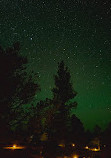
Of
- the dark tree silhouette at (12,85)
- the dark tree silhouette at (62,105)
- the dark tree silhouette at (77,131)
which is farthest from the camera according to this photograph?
the dark tree silhouette at (77,131)

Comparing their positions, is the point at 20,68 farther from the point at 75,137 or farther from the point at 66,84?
the point at 75,137

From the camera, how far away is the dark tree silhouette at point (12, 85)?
49.4ft

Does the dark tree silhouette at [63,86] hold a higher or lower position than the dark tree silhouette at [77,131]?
higher

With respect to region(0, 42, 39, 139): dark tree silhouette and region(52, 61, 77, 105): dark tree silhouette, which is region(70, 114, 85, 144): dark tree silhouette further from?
region(0, 42, 39, 139): dark tree silhouette

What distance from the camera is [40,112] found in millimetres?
15430

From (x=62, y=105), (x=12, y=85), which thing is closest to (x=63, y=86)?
(x=62, y=105)

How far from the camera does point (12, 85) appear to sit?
50.4ft

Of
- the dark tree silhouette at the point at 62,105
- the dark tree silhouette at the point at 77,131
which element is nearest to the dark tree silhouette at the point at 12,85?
the dark tree silhouette at the point at 62,105

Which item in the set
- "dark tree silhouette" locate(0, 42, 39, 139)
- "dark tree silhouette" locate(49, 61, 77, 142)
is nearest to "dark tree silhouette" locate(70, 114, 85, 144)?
"dark tree silhouette" locate(49, 61, 77, 142)

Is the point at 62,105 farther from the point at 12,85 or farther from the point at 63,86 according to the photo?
the point at 12,85

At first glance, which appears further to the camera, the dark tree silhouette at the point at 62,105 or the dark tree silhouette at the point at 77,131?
the dark tree silhouette at the point at 77,131

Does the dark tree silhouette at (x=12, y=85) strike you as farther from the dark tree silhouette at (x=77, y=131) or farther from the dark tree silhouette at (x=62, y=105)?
the dark tree silhouette at (x=77, y=131)

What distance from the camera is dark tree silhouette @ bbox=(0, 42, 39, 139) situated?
15.0 metres

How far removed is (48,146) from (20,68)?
6.65m
